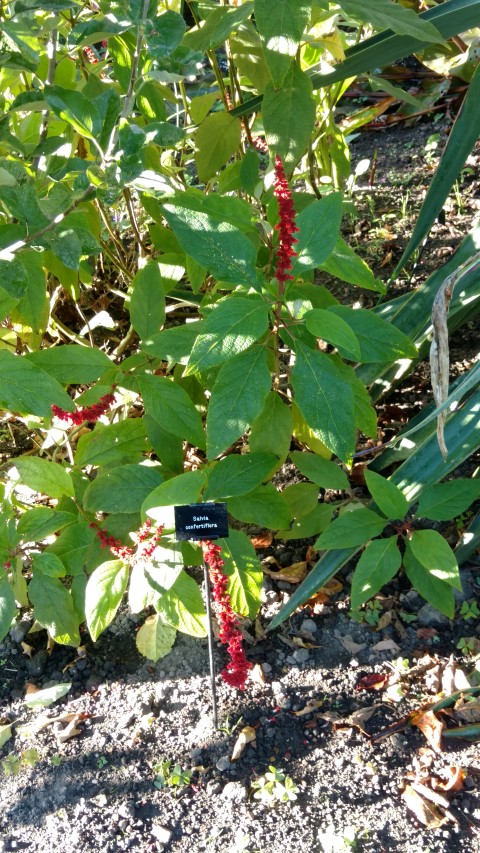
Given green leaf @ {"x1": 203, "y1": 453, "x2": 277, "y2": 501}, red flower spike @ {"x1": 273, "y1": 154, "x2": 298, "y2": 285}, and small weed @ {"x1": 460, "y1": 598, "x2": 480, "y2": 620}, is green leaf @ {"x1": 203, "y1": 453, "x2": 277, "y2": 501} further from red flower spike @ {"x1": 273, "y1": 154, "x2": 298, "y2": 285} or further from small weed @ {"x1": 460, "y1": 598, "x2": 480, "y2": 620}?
small weed @ {"x1": 460, "y1": 598, "x2": 480, "y2": 620}

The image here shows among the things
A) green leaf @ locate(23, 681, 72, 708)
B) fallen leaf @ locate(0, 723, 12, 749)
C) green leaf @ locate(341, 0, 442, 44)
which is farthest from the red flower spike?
fallen leaf @ locate(0, 723, 12, 749)

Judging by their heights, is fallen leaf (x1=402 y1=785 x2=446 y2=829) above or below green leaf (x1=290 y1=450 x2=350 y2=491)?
below

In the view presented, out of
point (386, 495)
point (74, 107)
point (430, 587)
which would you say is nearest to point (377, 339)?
point (386, 495)

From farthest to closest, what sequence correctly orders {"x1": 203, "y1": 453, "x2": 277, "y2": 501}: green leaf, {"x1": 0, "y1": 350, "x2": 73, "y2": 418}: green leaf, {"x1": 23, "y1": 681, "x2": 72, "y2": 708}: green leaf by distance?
{"x1": 23, "y1": 681, "x2": 72, "y2": 708}: green leaf → {"x1": 203, "y1": 453, "x2": 277, "y2": 501}: green leaf → {"x1": 0, "y1": 350, "x2": 73, "y2": 418}: green leaf

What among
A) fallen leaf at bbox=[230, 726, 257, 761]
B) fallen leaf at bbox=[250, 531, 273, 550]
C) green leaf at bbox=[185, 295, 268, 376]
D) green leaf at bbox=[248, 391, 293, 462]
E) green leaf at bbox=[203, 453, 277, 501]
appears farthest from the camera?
fallen leaf at bbox=[250, 531, 273, 550]

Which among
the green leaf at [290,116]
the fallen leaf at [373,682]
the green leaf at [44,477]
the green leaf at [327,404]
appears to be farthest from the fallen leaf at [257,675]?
the green leaf at [290,116]

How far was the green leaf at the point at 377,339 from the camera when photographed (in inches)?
54.5

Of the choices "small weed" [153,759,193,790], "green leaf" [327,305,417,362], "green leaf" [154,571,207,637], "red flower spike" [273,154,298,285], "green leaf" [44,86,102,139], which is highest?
"green leaf" [44,86,102,139]

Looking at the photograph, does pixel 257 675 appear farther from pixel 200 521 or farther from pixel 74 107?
pixel 74 107

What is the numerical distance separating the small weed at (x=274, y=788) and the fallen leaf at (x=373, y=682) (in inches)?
10.7

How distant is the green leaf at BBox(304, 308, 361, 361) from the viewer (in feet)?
3.85

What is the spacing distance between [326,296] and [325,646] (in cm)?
83

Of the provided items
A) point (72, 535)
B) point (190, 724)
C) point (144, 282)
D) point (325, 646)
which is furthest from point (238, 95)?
point (190, 724)

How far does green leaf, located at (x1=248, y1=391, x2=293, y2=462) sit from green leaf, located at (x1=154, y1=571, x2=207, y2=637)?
30 centimetres
